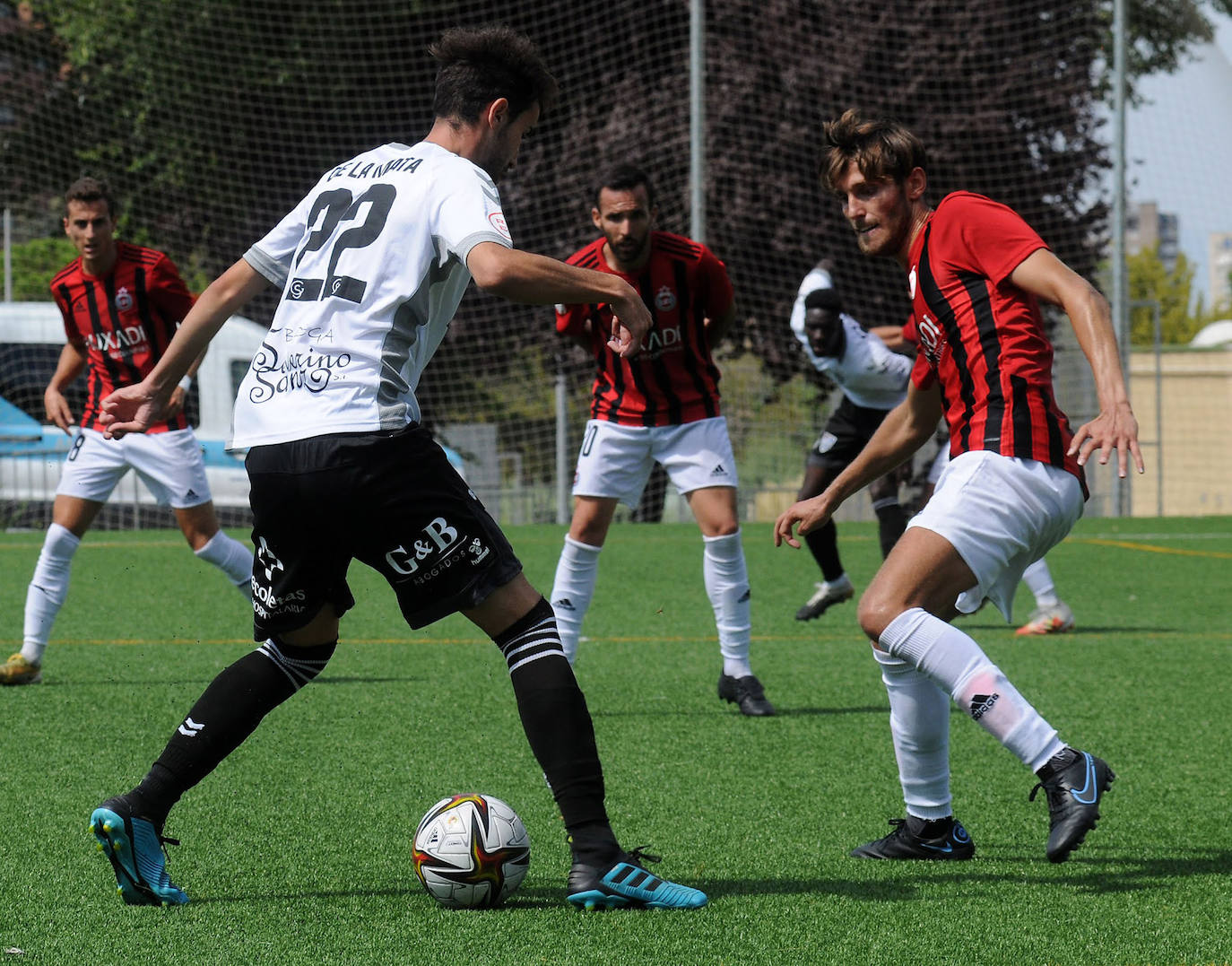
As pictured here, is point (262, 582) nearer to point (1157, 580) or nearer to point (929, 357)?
point (929, 357)

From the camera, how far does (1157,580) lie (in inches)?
444

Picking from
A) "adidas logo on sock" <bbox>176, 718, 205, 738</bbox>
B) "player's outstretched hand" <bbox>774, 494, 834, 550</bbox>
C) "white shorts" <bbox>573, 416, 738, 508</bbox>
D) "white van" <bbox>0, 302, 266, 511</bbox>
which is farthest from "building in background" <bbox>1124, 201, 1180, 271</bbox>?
"adidas logo on sock" <bbox>176, 718, 205, 738</bbox>

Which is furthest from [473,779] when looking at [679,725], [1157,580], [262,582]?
[1157,580]

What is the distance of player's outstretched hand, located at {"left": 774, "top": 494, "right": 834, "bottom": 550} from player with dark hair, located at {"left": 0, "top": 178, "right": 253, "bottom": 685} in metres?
3.44

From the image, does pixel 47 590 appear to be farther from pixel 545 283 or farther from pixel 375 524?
pixel 545 283

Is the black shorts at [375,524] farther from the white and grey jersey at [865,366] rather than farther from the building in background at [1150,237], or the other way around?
the building in background at [1150,237]

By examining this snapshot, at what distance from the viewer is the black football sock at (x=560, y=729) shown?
11.1 feet

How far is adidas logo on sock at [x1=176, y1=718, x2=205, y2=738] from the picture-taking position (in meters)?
3.53

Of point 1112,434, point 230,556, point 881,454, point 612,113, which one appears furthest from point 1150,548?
point 1112,434

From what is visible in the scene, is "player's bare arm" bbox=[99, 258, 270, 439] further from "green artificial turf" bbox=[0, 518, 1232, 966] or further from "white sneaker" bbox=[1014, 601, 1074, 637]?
"white sneaker" bbox=[1014, 601, 1074, 637]

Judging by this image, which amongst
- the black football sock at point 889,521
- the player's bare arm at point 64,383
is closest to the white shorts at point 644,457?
the player's bare arm at point 64,383

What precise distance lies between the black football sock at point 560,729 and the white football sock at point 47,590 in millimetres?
3782

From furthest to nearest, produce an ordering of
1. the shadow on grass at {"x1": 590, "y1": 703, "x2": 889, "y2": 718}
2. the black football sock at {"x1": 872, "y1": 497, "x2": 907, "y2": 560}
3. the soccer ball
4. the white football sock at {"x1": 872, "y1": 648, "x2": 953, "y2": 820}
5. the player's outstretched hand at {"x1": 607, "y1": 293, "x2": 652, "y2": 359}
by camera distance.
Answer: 1. the black football sock at {"x1": 872, "y1": 497, "x2": 907, "y2": 560}
2. the shadow on grass at {"x1": 590, "y1": 703, "x2": 889, "y2": 718}
3. the white football sock at {"x1": 872, "y1": 648, "x2": 953, "y2": 820}
4. the soccer ball
5. the player's outstretched hand at {"x1": 607, "y1": 293, "x2": 652, "y2": 359}

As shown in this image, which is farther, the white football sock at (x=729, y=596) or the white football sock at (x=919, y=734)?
the white football sock at (x=729, y=596)
